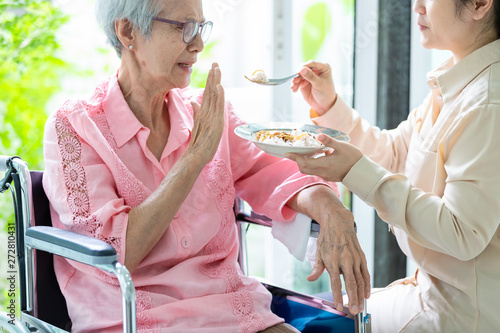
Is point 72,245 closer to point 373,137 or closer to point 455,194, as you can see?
point 455,194

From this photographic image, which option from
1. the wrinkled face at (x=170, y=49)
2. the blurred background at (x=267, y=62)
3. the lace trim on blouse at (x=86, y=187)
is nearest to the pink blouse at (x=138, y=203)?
the lace trim on blouse at (x=86, y=187)

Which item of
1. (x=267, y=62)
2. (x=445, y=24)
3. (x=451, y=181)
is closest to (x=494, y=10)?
(x=445, y=24)

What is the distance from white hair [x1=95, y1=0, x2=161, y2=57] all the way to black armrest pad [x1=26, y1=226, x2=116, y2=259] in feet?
1.97

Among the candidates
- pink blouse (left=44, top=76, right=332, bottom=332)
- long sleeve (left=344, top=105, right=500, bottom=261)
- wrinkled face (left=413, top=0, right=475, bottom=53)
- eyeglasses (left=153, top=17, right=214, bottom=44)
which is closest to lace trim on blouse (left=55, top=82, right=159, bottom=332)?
pink blouse (left=44, top=76, right=332, bottom=332)

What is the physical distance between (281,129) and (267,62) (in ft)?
3.33

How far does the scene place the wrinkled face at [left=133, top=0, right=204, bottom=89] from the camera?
1.64m

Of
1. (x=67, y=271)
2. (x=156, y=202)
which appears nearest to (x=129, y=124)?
(x=156, y=202)

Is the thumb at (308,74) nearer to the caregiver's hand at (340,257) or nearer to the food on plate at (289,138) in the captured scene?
the food on plate at (289,138)

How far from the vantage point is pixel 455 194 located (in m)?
1.48

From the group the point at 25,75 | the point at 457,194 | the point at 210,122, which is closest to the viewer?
the point at 457,194

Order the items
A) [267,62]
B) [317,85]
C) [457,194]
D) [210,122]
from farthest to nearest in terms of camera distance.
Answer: [267,62] < [317,85] < [210,122] < [457,194]

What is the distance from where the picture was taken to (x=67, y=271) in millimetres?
1605

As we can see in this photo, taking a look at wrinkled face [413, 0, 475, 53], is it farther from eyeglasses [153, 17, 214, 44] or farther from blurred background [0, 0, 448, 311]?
blurred background [0, 0, 448, 311]

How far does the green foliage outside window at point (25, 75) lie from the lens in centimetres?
255
